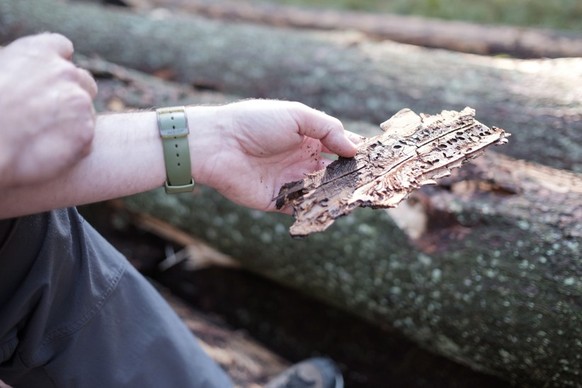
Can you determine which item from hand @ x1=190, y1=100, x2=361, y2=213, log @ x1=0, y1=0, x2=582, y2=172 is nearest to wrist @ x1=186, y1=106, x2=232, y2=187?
hand @ x1=190, y1=100, x2=361, y2=213

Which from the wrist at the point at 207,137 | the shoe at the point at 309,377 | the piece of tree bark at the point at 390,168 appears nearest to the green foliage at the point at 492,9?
the piece of tree bark at the point at 390,168

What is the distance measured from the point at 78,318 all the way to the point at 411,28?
318 centimetres

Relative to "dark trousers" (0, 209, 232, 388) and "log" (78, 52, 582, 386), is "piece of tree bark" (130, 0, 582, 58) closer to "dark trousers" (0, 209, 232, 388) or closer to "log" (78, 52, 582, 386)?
"log" (78, 52, 582, 386)

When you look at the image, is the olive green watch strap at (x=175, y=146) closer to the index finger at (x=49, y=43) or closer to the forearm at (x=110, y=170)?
the forearm at (x=110, y=170)

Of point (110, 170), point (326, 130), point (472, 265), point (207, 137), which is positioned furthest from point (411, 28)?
point (110, 170)

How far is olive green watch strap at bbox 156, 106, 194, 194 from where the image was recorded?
141cm

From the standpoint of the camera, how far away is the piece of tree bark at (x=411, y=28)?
3494mm

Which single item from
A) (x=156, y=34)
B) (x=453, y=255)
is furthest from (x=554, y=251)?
(x=156, y=34)

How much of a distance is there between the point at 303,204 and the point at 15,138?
66 centimetres

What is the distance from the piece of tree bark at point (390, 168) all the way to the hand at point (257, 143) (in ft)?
0.23

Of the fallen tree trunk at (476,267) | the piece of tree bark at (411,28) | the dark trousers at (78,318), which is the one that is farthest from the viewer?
the piece of tree bark at (411,28)

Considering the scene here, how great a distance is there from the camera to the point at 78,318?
4.86 ft

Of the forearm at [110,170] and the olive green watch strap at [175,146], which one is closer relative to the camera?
the forearm at [110,170]

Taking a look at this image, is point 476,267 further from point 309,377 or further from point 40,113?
point 40,113
